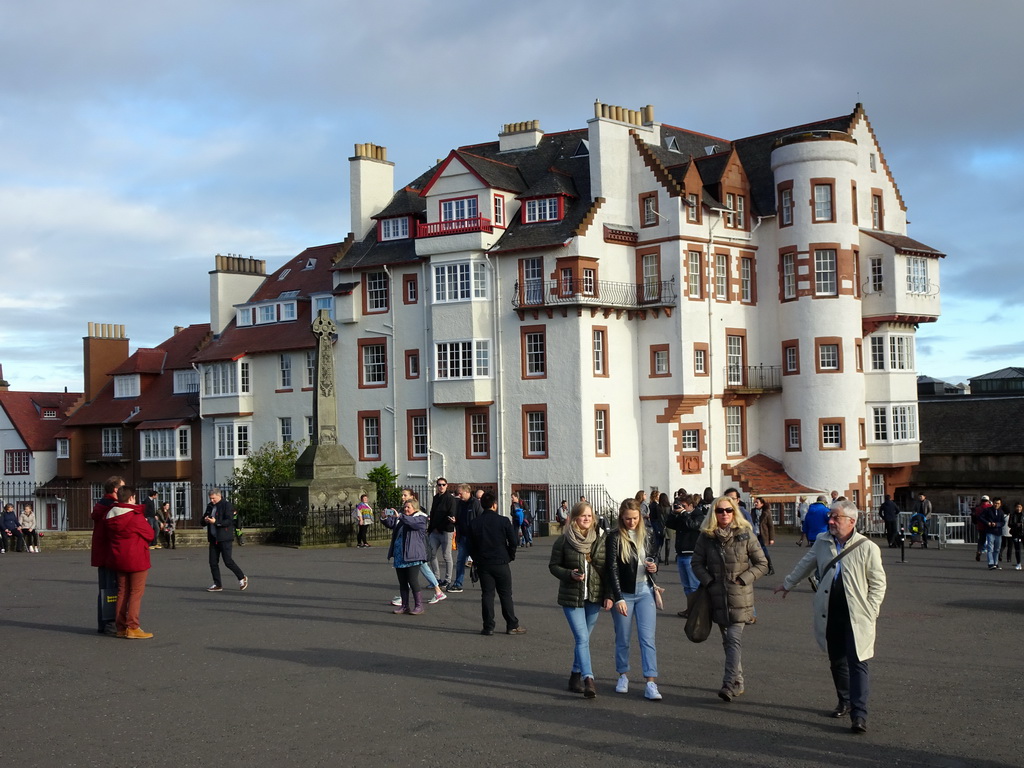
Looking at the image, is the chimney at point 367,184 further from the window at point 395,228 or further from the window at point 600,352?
the window at point 600,352

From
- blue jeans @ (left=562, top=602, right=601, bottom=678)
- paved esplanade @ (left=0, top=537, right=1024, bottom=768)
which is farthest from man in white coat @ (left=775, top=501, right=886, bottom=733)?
blue jeans @ (left=562, top=602, right=601, bottom=678)

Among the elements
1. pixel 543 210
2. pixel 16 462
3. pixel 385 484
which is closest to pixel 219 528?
pixel 385 484

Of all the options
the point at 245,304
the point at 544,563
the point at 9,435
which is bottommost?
the point at 544,563

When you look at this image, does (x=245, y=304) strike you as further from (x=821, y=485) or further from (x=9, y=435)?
(x=821, y=485)

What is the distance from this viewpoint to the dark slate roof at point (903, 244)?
2014 inches

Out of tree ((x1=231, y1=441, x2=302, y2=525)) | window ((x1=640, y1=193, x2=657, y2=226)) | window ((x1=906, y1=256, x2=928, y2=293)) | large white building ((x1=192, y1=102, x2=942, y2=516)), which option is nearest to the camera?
tree ((x1=231, y1=441, x2=302, y2=525))

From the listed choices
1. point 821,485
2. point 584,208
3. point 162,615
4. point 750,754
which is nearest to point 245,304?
point 584,208

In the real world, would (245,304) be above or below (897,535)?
above

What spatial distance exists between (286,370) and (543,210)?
51.4ft

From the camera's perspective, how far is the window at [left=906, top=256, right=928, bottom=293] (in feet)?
170

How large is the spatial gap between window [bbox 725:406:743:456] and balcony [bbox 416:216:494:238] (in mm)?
12341

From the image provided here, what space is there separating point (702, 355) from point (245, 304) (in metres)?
23.9

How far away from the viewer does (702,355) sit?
50062 mm

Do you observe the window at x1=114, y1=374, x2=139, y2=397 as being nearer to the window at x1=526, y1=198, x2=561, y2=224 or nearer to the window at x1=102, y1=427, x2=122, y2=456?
the window at x1=102, y1=427, x2=122, y2=456
